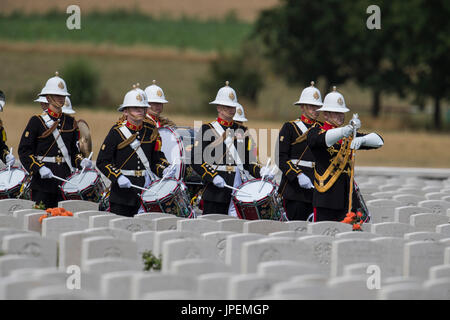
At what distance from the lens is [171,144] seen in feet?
34.7

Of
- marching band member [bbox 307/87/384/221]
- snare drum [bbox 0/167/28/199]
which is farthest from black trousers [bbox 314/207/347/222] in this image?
snare drum [bbox 0/167/28/199]

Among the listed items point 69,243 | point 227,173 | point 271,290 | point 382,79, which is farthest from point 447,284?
point 382,79

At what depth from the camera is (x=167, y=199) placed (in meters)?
9.05

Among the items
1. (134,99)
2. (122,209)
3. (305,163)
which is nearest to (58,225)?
(122,209)

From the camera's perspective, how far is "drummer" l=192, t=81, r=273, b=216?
966 centimetres

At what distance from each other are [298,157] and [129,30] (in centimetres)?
5379

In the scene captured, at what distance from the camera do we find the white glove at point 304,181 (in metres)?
9.48

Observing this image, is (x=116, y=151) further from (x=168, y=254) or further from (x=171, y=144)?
(x=168, y=254)

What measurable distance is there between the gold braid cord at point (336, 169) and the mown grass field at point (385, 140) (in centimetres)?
1582

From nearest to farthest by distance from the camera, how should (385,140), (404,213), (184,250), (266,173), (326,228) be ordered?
(184,250) < (326,228) < (404,213) < (266,173) < (385,140)

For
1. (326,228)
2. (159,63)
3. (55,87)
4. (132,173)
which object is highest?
(159,63)

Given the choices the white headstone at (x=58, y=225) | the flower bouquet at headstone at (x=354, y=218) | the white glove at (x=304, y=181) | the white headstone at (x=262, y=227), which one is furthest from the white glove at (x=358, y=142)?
the white headstone at (x=58, y=225)

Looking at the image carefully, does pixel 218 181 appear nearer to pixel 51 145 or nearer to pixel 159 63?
pixel 51 145

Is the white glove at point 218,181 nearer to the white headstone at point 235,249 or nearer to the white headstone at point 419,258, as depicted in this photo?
the white headstone at point 235,249
